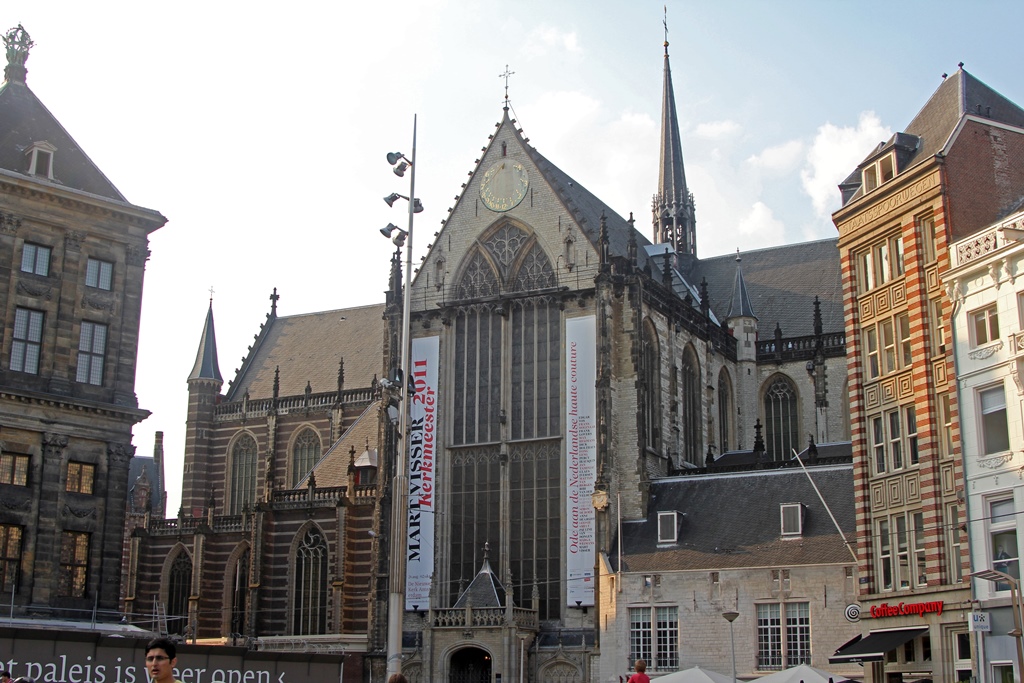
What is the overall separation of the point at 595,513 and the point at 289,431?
22.6 metres

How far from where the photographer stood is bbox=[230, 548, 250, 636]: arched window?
180 feet

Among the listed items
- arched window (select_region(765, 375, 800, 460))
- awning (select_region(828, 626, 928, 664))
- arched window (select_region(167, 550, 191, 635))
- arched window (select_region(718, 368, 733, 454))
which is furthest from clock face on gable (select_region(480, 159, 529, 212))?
awning (select_region(828, 626, 928, 664))

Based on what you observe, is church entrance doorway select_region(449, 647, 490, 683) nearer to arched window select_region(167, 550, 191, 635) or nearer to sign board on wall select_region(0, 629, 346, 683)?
arched window select_region(167, 550, 191, 635)

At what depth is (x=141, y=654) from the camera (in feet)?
91.6

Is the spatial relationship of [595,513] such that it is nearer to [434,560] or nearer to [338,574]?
[434,560]

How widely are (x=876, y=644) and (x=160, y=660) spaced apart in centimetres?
2595

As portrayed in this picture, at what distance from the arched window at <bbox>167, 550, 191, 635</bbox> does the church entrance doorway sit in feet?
55.3

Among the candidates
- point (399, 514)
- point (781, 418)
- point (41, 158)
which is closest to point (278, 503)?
point (41, 158)

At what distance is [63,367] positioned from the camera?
41.2 meters

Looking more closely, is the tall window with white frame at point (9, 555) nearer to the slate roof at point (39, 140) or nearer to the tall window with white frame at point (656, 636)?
the slate roof at point (39, 140)

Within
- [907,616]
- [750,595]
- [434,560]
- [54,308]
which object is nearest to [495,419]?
[434,560]

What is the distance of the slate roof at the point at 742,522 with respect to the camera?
41625mm

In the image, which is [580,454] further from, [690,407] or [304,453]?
[304,453]

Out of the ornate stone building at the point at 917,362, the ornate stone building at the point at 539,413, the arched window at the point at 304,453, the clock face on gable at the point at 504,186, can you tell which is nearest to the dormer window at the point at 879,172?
the ornate stone building at the point at 917,362
